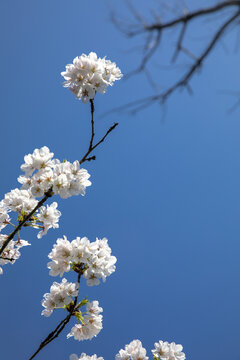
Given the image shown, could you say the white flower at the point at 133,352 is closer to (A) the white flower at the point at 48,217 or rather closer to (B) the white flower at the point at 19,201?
(A) the white flower at the point at 48,217

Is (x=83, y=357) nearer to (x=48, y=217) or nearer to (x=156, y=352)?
(x=156, y=352)

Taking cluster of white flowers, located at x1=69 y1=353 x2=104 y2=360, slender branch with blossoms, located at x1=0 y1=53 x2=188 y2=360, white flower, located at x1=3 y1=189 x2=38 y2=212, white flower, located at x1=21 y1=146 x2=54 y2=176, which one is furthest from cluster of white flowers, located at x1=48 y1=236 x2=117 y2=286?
cluster of white flowers, located at x1=69 y1=353 x2=104 y2=360

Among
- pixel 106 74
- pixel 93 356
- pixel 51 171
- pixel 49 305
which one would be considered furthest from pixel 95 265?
pixel 106 74

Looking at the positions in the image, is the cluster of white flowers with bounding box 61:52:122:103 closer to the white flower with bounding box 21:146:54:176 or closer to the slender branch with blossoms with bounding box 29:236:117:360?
the white flower with bounding box 21:146:54:176

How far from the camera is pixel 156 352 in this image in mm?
2812

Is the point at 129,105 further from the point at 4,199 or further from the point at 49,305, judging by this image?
the point at 49,305

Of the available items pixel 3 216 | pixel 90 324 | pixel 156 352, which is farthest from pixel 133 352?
pixel 3 216

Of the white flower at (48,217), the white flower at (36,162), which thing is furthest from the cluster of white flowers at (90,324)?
the white flower at (36,162)

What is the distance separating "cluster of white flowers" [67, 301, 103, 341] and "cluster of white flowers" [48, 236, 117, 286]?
0.85ft

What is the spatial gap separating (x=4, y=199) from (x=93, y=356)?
1.55 meters

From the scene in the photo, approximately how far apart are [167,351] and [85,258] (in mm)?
1312

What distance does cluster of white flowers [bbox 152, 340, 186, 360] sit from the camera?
9.12 ft

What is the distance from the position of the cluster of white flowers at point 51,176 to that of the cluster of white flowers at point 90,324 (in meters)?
0.90

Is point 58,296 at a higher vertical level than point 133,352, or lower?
lower
